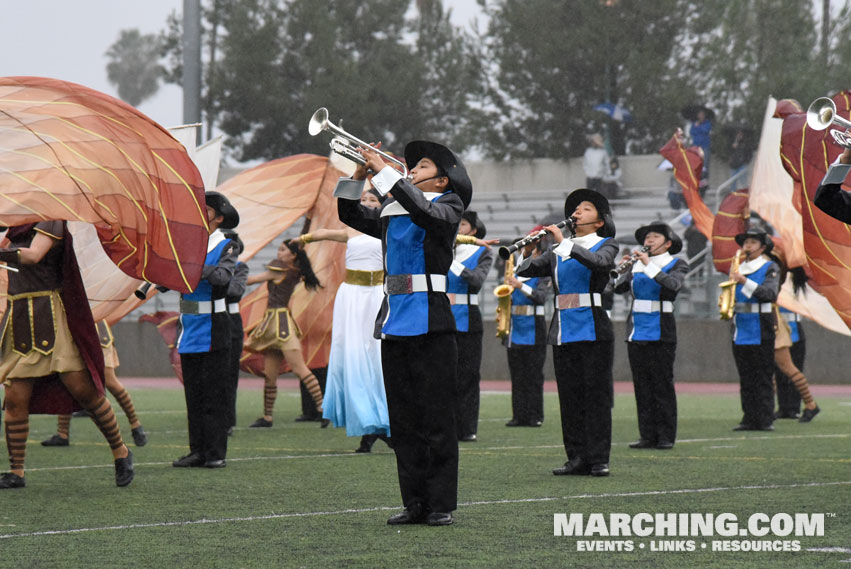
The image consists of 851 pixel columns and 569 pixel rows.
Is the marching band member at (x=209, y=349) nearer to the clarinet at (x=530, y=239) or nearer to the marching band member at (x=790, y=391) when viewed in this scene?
the clarinet at (x=530, y=239)

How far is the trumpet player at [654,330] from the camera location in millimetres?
11109

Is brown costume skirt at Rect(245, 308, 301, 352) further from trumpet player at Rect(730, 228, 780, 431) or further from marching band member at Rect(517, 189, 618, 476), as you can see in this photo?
marching band member at Rect(517, 189, 618, 476)

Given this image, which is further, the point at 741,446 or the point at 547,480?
the point at 741,446

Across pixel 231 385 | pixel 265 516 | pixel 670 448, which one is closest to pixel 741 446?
pixel 670 448

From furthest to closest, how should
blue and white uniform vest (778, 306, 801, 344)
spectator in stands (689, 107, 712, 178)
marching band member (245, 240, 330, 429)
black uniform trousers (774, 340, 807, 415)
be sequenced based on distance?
spectator in stands (689, 107, 712, 178) < black uniform trousers (774, 340, 807, 415) < blue and white uniform vest (778, 306, 801, 344) < marching band member (245, 240, 330, 429)

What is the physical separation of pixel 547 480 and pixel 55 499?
2.99 meters

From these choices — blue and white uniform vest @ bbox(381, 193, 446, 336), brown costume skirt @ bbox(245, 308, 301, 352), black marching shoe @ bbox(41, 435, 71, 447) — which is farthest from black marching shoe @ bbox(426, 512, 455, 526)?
brown costume skirt @ bbox(245, 308, 301, 352)

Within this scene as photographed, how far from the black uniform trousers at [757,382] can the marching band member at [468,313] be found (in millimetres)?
2617

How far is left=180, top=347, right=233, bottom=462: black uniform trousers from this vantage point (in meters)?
9.52

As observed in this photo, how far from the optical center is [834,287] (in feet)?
28.4

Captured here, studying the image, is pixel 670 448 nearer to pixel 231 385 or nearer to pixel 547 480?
pixel 547 480

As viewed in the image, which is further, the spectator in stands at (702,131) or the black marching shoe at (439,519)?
the spectator in stands at (702,131)

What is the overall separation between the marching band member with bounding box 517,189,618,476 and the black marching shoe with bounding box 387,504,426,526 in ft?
7.87

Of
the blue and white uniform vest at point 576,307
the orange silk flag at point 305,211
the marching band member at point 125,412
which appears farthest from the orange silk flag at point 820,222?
the marching band member at point 125,412
